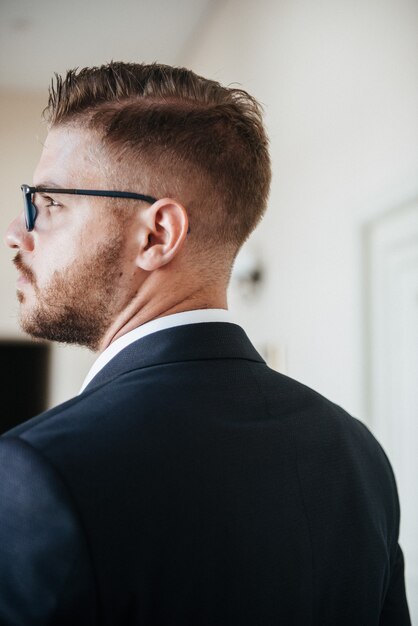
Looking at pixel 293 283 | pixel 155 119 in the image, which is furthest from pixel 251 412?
pixel 293 283

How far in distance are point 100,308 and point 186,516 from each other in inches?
13.6

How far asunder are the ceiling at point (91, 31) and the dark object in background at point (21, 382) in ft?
5.76

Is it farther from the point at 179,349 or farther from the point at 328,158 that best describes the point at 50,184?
the point at 328,158

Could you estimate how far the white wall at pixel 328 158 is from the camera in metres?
1.94

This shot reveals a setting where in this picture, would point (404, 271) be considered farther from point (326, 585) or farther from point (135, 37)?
point (135, 37)

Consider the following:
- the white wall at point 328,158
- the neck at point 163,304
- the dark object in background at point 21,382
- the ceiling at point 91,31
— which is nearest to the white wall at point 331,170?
the white wall at point 328,158

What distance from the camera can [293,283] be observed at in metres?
2.55

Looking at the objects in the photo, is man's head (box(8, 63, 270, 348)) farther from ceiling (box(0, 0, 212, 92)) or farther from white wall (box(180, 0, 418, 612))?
ceiling (box(0, 0, 212, 92))

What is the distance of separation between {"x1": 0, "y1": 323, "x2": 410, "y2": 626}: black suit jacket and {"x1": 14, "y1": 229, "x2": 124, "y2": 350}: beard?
0.13 m

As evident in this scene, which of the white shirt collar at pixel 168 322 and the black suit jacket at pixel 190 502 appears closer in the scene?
the black suit jacket at pixel 190 502

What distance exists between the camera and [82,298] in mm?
887

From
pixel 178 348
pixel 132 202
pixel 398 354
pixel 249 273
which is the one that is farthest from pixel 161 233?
pixel 249 273

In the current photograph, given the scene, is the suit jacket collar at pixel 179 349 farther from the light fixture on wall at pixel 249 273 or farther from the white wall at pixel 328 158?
the light fixture on wall at pixel 249 273

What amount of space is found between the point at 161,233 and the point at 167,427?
30 centimetres
